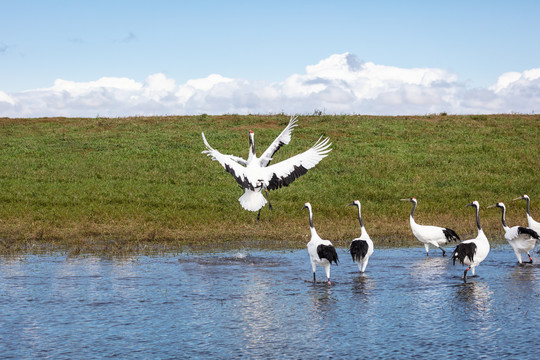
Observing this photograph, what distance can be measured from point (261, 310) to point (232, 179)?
18.9 meters

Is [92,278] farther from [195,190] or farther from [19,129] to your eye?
[19,129]

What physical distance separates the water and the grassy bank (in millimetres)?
3702

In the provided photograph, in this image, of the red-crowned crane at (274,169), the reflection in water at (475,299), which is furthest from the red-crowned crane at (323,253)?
the red-crowned crane at (274,169)

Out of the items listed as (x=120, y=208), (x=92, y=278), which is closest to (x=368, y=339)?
(x=92, y=278)

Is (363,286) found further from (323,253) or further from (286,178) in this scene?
(286,178)

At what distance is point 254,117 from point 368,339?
38.7m

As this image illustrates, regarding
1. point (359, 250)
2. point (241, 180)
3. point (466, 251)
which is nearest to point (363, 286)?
point (359, 250)

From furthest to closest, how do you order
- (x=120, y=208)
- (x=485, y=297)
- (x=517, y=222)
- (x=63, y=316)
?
1. (x=120, y=208)
2. (x=517, y=222)
3. (x=485, y=297)
4. (x=63, y=316)

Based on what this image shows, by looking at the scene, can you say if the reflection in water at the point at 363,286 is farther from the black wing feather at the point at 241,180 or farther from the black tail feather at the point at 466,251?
the black wing feather at the point at 241,180

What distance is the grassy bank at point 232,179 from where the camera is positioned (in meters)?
19.4

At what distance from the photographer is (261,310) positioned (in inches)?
427

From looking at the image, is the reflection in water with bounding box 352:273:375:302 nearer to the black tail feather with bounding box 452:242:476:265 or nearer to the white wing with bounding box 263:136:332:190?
the black tail feather with bounding box 452:242:476:265

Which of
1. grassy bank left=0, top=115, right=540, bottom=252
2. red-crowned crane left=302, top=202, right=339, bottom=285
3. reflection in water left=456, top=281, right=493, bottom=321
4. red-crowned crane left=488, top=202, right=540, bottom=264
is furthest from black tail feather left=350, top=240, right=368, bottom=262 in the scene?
grassy bank left=0, top=115, right=540, bottom=252

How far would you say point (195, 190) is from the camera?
26359 millimetres
